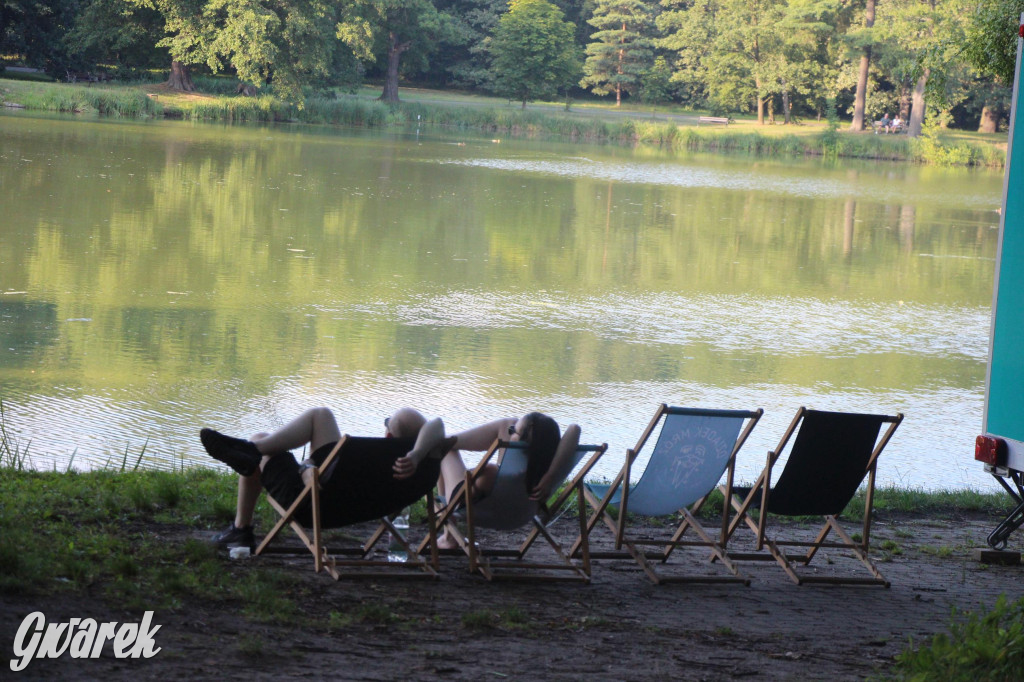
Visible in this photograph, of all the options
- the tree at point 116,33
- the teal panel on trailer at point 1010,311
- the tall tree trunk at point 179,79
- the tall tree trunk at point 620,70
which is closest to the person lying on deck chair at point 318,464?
the teal panel on trailer at point 1010,311

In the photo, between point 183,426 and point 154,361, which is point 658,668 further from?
point 154,361

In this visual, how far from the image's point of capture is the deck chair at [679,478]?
4316 mm

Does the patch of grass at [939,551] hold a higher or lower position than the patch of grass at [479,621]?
lower

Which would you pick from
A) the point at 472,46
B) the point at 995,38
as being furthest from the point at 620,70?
the point at 995,38

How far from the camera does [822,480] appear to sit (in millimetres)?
4570

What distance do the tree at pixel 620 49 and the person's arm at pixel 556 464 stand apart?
195ft

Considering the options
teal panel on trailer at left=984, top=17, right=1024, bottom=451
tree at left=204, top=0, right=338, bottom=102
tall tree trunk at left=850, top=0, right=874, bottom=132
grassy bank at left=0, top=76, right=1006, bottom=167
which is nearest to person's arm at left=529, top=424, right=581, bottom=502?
teal panel on trailer at left=984, top=17, right=1024, bottom=451

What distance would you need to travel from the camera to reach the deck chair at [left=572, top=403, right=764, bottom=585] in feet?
14.2

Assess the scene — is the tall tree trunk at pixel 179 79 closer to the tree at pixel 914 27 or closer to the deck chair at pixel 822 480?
the tree at pixel 914 27

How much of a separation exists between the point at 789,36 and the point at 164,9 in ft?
91.4

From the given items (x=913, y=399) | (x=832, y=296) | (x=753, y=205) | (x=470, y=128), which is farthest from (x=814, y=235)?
(x=470, y=128)

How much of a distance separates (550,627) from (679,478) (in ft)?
3.28

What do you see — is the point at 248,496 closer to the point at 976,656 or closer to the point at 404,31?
the point at 976,656

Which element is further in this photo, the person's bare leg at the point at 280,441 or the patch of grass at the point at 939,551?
the patch of grass at the point at 939,551
